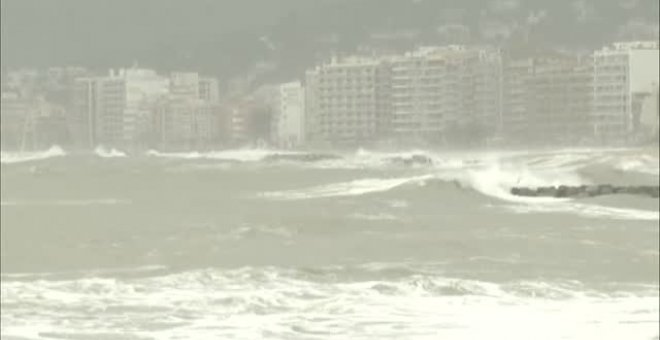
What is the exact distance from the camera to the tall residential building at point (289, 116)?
44.7ft

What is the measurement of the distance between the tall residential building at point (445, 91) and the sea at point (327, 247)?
0.61 meters

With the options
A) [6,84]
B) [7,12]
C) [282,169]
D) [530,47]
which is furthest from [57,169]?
[7,12]

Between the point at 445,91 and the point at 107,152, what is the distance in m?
4.50

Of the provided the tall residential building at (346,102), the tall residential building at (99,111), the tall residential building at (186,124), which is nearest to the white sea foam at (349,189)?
the tall residential building at (186,124)

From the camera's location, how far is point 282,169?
18.9 meters

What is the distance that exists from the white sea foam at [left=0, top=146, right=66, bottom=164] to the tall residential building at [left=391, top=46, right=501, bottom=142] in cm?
527

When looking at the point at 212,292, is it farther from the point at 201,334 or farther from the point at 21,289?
the point at 201,334

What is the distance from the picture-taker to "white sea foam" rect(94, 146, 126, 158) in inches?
608

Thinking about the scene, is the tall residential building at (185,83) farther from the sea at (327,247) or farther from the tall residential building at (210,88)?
the sea at (327,247)

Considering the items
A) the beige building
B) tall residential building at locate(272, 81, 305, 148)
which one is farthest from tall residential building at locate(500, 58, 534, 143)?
tall residential building at locate(272, 81, 305, 148)

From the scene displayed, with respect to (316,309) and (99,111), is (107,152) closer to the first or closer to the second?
(99,111)

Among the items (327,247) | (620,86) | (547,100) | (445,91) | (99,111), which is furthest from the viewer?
(620,86)

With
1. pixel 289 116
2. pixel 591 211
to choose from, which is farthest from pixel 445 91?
pixel 591 211

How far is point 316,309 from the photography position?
521 centimetres
